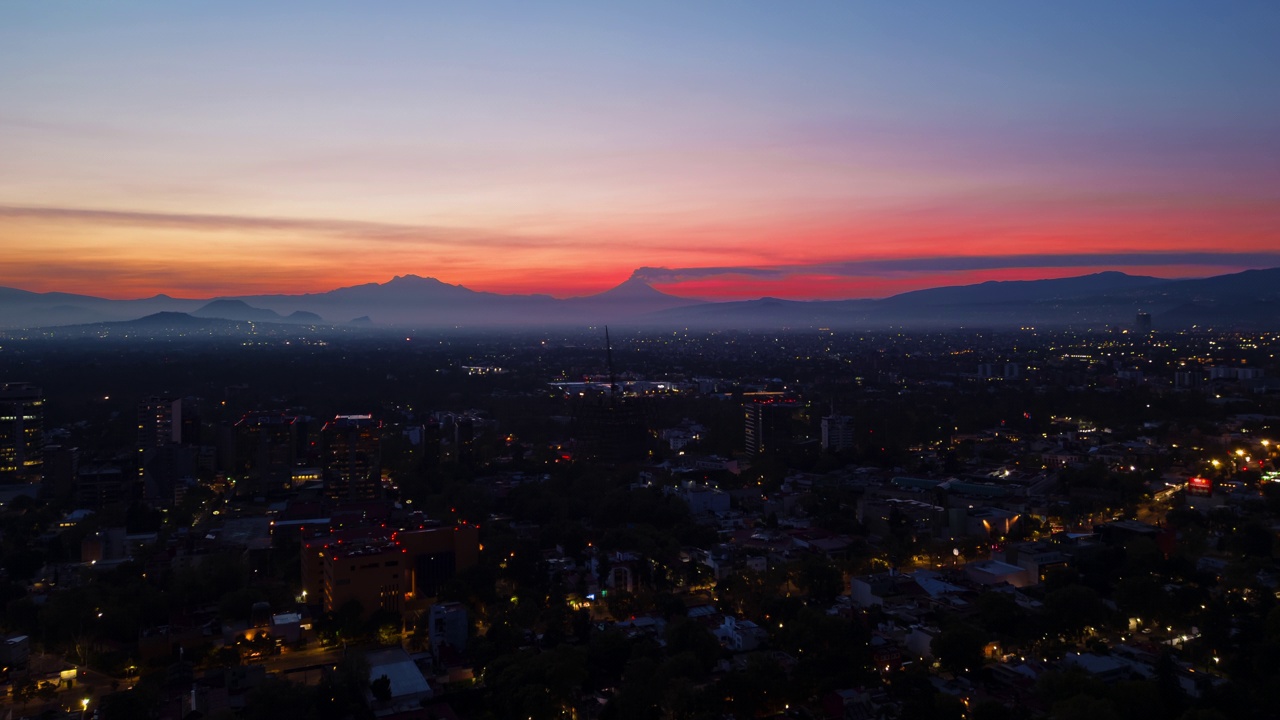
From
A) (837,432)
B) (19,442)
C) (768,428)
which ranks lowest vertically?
(837,432)

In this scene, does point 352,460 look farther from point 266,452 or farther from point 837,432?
point 837,432

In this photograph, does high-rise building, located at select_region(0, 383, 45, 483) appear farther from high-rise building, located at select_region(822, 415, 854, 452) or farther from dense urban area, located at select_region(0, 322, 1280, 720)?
high-rise building, located at select_region(822, 415, 854, 452)

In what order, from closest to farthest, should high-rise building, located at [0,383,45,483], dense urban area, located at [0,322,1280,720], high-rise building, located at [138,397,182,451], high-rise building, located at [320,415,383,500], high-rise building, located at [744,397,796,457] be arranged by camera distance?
dense urban area, located at [0,322,1280,720] < high-rise building, located at [320,415,383,500] < high-rise building, located at [0,383,45,483] < high-rise building, located at [138,397,182,451] < high-rise building, located at [744,397,796,457]

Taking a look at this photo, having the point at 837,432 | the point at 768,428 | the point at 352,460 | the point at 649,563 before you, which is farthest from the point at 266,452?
the point at 837,432

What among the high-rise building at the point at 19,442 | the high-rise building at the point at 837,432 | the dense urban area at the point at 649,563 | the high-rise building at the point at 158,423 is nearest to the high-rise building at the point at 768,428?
the dense urban area at the point at 649,563

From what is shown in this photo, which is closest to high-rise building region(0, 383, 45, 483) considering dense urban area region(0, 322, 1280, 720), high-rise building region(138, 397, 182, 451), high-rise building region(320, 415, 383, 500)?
dense urban area region(0, 322, 1280, 720)

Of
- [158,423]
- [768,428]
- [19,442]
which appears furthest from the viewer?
[768,428]

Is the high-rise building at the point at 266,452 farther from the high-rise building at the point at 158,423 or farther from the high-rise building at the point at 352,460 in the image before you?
the high-rise building at the point at 158,423
